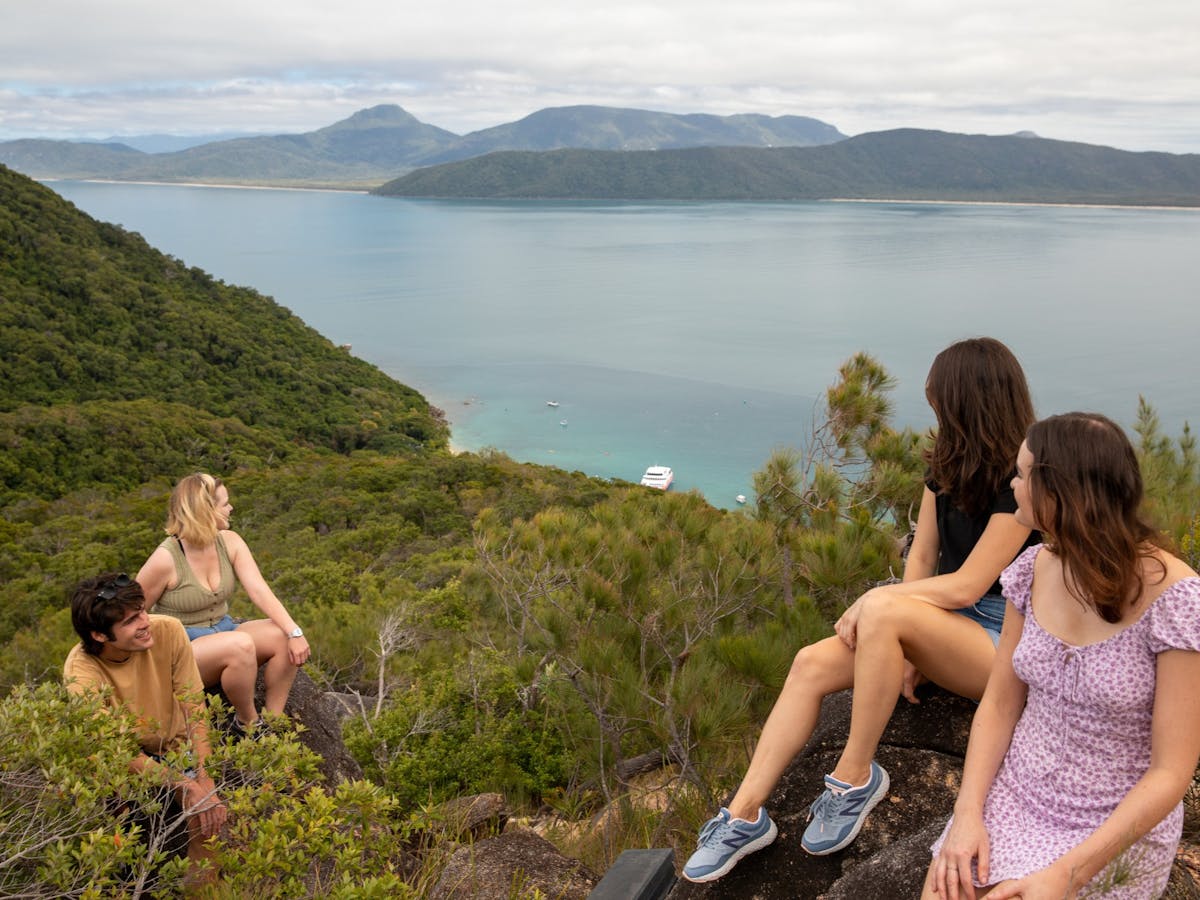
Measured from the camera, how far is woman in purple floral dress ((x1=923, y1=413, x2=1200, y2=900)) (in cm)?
146

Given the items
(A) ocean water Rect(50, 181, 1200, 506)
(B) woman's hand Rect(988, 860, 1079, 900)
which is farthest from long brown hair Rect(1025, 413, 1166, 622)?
(A) ocean water Rect(50, 181, 1200, 506)

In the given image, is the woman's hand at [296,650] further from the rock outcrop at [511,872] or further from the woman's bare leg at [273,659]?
the rock outcrop at [511,872]

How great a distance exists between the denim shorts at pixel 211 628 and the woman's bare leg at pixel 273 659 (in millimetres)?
74

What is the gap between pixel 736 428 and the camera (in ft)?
92.6

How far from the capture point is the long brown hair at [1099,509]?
59.1 inches

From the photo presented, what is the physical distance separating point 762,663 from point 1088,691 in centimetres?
125

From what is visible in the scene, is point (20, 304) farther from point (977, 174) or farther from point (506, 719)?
point (977, 174)

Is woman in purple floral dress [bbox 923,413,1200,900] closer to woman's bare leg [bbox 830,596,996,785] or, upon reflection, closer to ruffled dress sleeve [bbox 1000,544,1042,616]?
ruffled dress sleeve [bbox 1000,544,1042,616]

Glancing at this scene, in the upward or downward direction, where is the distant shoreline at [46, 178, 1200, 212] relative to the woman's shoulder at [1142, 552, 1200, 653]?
upward

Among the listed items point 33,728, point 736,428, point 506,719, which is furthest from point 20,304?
point 33,728

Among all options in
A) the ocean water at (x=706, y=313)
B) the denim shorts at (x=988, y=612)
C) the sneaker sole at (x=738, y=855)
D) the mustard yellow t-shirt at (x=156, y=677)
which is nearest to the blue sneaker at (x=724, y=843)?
the sneaker sole at (x=738, y=855)

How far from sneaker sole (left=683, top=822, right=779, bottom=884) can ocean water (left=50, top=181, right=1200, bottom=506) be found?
1668 centimetres

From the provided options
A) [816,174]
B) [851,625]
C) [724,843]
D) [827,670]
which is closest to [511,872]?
[724,843]

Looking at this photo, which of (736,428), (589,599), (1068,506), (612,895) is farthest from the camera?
(736,428)
